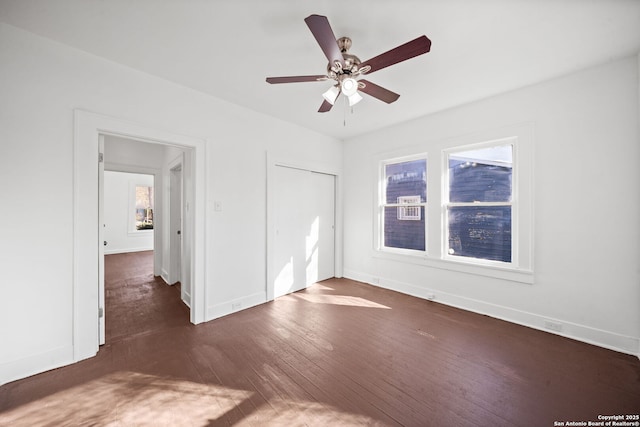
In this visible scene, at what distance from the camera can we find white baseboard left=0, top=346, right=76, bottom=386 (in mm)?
1901

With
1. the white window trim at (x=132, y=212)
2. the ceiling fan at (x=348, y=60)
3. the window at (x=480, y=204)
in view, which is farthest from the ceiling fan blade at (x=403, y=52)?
the white window trim at (x=132, y=212)

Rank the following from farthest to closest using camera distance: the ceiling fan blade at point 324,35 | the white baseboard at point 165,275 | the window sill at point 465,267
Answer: the white baseboard at point 165,275 → the window sill at point 465,267 → the ceiling fan blade at point 324,35

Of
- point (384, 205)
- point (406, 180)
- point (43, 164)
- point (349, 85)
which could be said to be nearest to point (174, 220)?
point (43, 164)

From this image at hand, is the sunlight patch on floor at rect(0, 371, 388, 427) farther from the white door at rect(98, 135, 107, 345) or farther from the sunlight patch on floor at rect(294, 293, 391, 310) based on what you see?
the sunlight patch on floor at rect(294, 293, 391, 310)

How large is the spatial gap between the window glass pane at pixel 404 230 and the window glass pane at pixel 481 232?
0.44 meters

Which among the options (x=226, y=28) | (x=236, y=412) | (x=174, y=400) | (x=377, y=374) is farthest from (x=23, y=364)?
(x=226, y=28)

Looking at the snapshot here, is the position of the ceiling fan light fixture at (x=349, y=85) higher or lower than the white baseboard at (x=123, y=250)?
higher

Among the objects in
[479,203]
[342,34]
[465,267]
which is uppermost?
[342,34]

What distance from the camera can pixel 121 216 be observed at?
316 inches

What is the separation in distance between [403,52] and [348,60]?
0.38 m

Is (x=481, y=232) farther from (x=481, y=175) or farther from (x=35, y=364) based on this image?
(x=35, y=364)

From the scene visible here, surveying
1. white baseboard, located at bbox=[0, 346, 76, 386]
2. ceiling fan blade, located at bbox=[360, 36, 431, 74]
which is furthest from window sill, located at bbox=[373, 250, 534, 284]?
white baseboard, located at bbox=[0, 346, 76, 386]

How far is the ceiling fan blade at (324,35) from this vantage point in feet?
4.57

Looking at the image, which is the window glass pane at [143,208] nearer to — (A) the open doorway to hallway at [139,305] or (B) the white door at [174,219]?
(A) the open doorway to hallway at [139,305]
